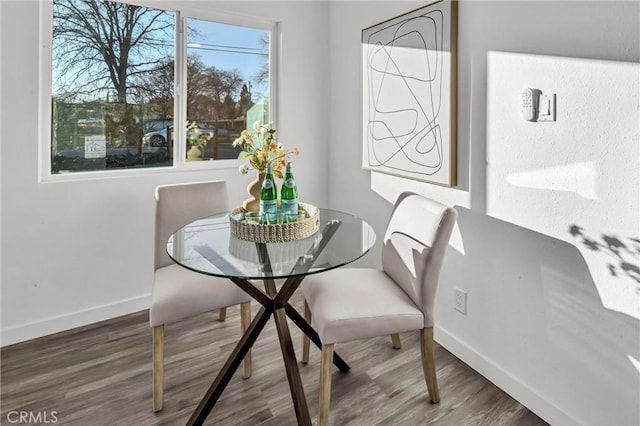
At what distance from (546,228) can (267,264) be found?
1.21 m

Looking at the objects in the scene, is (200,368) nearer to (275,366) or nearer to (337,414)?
(275,366)

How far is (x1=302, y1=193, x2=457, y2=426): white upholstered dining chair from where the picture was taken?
66.6 inches

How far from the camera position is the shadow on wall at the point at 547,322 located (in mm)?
1534

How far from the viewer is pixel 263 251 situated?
1.74m

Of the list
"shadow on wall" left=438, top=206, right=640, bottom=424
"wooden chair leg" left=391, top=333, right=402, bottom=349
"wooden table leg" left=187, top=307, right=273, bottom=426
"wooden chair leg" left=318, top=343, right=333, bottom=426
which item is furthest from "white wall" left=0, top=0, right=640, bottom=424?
"wooden table leg" left=187, top=307, right=273, bottom=426

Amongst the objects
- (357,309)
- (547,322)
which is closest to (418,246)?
(357,309)

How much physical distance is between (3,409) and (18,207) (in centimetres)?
110

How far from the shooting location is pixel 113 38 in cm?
263

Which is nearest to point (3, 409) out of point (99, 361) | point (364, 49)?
point (99, 361)

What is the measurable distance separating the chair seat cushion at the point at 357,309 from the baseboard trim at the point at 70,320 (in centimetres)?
147

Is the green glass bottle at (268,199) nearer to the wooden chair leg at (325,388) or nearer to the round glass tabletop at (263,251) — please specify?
the round glass tabletop at (263,251)

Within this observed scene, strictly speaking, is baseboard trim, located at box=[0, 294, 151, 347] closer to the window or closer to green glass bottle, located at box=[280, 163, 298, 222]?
the window

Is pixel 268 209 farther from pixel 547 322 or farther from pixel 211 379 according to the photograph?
pixel 547 322

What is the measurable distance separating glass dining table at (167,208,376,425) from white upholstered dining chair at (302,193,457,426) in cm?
16
